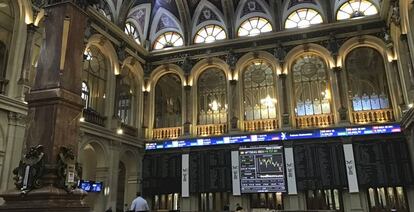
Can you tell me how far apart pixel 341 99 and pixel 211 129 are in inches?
270

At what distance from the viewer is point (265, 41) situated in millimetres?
18844

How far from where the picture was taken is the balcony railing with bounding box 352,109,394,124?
16.2 meters

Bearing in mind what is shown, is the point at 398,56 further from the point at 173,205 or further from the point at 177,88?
the point at 173,205

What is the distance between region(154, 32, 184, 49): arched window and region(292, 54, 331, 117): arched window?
23.5 feet

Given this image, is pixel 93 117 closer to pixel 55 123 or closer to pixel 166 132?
pixel 166 132

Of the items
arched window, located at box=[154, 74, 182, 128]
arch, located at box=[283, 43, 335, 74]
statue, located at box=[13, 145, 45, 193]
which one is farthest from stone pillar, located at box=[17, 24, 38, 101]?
arch, located at box=[283, 43, 335, 74]

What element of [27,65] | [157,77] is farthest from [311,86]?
[27,65]

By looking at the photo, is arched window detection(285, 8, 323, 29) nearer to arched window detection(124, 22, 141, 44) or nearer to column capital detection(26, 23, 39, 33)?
arched window detection(124, 22, 141, 44)

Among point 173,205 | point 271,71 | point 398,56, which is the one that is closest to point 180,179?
point 173,205

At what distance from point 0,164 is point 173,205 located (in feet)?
30.8

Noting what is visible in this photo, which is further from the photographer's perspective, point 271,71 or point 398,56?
point 271,71

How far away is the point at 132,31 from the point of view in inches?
790

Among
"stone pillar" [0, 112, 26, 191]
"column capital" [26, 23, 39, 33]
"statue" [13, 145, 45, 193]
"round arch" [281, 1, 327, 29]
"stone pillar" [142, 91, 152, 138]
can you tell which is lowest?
"statue" [13, 145, 45, 193]

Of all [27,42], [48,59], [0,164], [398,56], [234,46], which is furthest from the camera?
[234,46]
